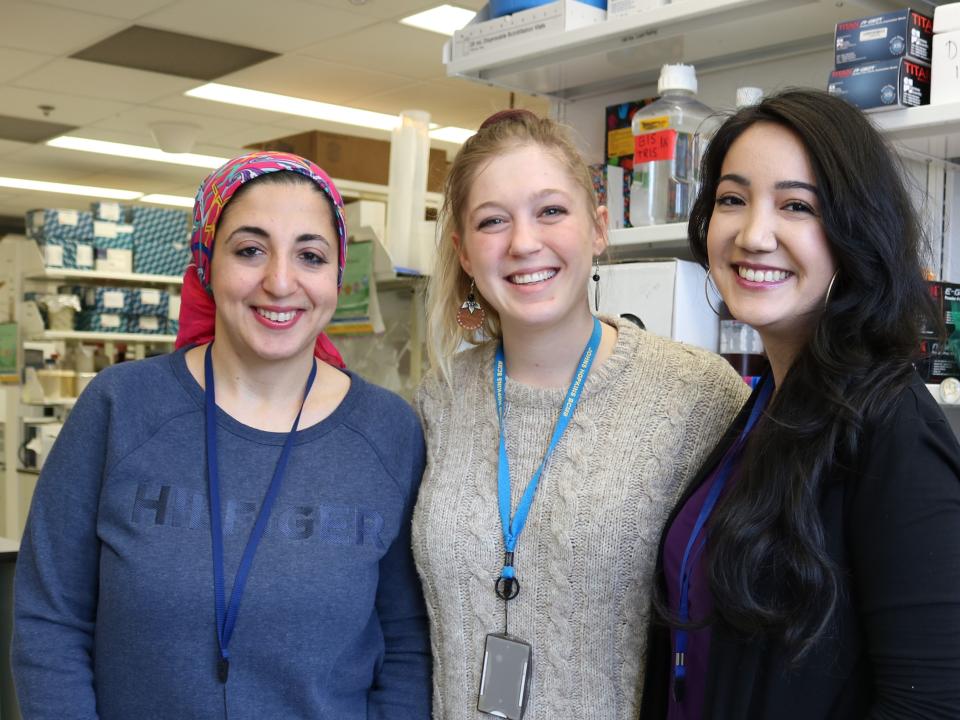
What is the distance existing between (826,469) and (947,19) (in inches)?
38.6

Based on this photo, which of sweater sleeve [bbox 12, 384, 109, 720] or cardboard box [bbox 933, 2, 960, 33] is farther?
cardboard box [bbox 933, 2, 960, 33]

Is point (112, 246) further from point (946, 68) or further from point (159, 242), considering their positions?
point (946, 68)

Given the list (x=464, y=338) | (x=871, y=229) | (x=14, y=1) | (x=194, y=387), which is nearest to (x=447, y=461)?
(x=464, y=338)

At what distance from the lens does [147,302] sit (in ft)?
22.6

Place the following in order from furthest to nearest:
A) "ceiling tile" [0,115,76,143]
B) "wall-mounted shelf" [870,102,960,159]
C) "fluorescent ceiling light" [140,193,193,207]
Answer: "fluorescent ceiling light" [140,193,193,207], "ceiling tile" [0,115,76,143], "wall-mounted shelf" [870,102,960,159]

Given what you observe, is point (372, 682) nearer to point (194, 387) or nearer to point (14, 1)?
point (194, 387)

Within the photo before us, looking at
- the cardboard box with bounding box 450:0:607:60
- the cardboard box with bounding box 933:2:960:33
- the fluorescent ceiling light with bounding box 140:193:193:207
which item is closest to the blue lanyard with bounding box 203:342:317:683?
the cardboard box with bounding box 450:0:607:60

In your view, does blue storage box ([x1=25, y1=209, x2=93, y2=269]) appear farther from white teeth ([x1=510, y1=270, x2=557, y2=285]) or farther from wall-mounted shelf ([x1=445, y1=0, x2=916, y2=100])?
white teeth ([x1=510, y1=270, x2=557, y2=285])

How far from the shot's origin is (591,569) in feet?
4.79

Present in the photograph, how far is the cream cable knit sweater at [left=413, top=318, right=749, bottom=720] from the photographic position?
4.79ft

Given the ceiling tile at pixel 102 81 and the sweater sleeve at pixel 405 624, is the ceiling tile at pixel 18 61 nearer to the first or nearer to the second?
the ceiling tile at pixel 102 81

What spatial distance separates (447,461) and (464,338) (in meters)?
0.29

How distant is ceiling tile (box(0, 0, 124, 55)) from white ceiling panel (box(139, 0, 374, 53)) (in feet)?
1.07

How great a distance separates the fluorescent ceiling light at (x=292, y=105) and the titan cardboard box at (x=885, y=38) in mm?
5681
